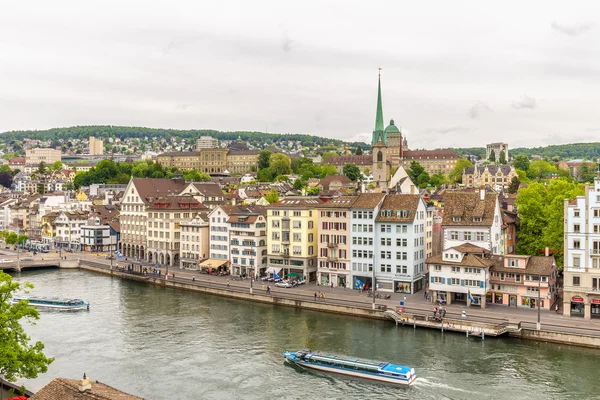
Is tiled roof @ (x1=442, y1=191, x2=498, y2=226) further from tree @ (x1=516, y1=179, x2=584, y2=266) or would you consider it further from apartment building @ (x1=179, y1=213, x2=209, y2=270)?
apartment building @ (x1=179, y1=213, x2=209, y2=270)

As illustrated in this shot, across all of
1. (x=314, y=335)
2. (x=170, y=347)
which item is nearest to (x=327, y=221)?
(x=314, y=335)

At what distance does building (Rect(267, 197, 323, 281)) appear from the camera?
79.0m

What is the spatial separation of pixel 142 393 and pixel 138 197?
68.1 meters

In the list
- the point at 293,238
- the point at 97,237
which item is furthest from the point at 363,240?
the point at 97,237

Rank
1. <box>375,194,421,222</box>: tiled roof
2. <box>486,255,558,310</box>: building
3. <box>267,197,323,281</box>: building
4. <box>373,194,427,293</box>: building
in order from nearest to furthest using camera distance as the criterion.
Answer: <box>486,255,558,310</box>: building → <box>373,194,427,293</box>: building → <box>375,194,421,222</box>: tiled roof → <box>267,197,323,281</box>: building

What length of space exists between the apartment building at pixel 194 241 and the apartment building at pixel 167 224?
297 cm

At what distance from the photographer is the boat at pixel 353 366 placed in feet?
146

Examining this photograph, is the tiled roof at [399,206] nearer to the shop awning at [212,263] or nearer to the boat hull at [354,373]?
the shop awning at [212,263]

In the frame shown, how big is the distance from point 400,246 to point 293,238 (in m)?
15.4

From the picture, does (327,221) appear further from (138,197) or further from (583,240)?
(138,197)

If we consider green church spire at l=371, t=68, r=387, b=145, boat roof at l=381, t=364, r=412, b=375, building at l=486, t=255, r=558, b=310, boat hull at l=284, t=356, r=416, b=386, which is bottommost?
boat hull at l=284, t=356, r=416, b=386

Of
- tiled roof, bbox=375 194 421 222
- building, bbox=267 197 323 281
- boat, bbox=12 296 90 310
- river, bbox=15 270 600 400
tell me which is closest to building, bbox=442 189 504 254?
tiled roof, bbox=375 194 421 222

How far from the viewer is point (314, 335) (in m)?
57.0

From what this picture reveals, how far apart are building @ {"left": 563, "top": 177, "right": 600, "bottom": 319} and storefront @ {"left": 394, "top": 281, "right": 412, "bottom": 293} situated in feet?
57.6
